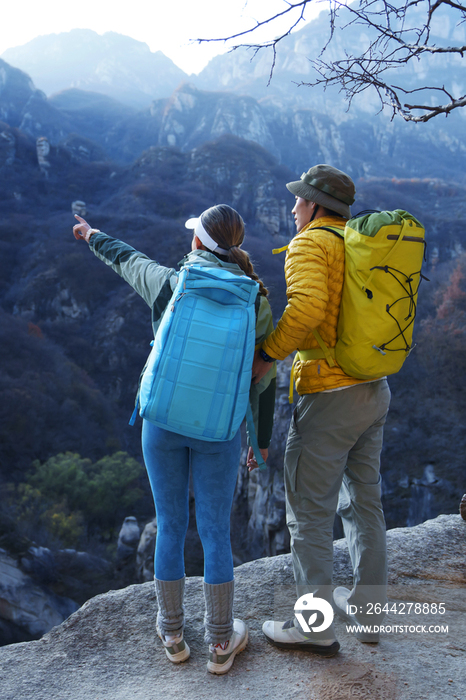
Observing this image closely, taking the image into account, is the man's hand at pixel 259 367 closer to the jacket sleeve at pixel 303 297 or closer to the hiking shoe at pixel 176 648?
the jacket sleeve at pixel 303 297

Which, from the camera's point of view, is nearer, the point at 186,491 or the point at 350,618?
the point at 186,491

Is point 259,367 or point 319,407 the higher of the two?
point 259,367

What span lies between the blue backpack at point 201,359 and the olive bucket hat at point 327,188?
44 cm

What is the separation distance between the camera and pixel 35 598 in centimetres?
643

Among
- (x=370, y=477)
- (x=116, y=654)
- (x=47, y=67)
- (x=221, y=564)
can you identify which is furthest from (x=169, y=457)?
(x=47, y=67)

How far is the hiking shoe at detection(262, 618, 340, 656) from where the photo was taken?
1.53 metres

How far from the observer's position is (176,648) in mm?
1548

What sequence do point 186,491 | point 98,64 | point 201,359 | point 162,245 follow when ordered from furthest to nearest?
1. point 98,64
2. point 162,245
3. point 186,491
4. point 201,359

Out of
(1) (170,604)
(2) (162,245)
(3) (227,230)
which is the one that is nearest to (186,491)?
(1) (170,604)

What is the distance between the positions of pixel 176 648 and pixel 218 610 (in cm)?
24

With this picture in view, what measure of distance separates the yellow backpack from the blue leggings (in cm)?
47

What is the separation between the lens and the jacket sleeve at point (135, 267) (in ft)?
4.73

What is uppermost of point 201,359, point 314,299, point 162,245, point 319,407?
point 162,245

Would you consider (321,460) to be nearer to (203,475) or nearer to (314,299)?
(203,475)
